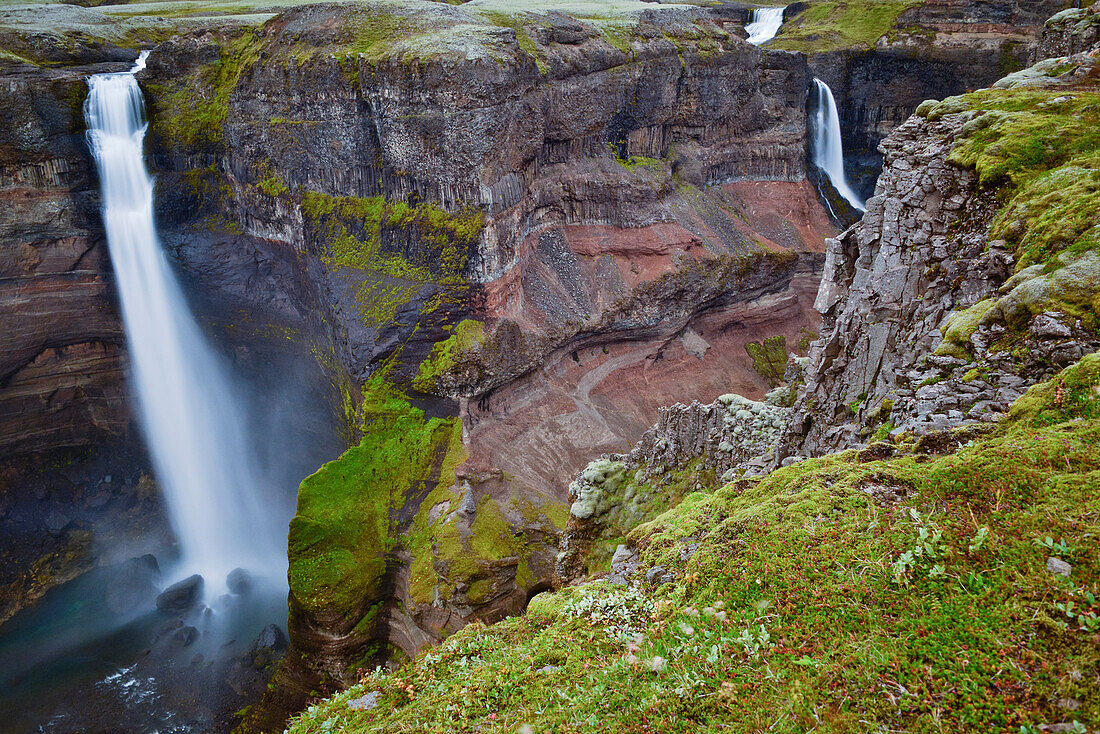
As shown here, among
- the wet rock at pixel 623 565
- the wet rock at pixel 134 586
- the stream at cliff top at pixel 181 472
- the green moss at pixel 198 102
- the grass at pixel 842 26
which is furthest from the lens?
the grass at pixel 842 26

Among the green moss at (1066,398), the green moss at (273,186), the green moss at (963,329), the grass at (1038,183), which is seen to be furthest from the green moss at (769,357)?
the green moss at (1066,398)

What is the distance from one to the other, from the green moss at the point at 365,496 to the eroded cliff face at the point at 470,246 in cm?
10

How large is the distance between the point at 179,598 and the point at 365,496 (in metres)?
15.6

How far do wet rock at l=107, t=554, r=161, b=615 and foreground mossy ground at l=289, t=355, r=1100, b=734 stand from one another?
35.1 m

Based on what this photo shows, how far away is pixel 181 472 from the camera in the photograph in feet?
138

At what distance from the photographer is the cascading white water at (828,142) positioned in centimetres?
5619

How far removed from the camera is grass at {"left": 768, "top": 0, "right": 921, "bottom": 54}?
58.9 m

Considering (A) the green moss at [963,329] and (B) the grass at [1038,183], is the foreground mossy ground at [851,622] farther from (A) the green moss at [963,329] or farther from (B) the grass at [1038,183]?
(A) the green moss at [963,329]

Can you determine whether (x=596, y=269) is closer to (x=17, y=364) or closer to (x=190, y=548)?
(x=190, y=548)

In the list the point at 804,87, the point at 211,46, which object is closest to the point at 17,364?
the point at 211,46

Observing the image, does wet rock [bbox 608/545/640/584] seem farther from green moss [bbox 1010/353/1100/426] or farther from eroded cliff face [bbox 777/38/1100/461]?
green moss [bbox 1010/353/1100/426]

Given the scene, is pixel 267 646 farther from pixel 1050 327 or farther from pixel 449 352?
pixel 1050 327

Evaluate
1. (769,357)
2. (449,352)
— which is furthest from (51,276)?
(769,357)

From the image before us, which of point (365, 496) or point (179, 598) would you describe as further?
point (179, 598)
